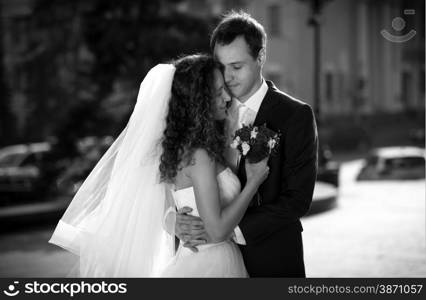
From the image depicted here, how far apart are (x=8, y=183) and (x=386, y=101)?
3439cm

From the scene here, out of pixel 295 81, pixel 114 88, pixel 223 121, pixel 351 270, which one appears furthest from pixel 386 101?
pixel 223 121

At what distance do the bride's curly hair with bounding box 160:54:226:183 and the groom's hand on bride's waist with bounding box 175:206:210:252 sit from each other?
226mm

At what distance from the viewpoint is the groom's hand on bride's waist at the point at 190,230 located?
3.81m

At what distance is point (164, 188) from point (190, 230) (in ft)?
1.12

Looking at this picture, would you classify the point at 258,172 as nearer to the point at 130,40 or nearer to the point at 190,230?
the point at 190,230

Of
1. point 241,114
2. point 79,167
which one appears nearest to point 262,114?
point 241,114

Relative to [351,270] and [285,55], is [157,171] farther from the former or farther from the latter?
[285,55]

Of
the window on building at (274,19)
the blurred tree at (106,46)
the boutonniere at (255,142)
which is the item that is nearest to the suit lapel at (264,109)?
the boutonniere at (255,142)

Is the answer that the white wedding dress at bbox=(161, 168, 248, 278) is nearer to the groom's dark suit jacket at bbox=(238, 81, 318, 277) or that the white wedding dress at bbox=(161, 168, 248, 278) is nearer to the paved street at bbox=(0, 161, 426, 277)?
the groom's dark suit jacket at bbox=(238, 81, 318, 277)

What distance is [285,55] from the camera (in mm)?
40562

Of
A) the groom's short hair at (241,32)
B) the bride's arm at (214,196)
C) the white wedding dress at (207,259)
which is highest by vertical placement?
the groom's short hair at (241,32)

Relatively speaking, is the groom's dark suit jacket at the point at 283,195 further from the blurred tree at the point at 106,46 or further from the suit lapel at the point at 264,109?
the blurred tree at the point at 106,46

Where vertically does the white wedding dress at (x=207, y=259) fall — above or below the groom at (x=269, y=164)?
below

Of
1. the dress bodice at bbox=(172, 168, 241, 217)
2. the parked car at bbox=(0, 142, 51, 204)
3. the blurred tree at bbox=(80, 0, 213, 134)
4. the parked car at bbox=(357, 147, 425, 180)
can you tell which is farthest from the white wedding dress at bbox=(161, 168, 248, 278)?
the parked car at bbox=(357, 147, 425, 180)
